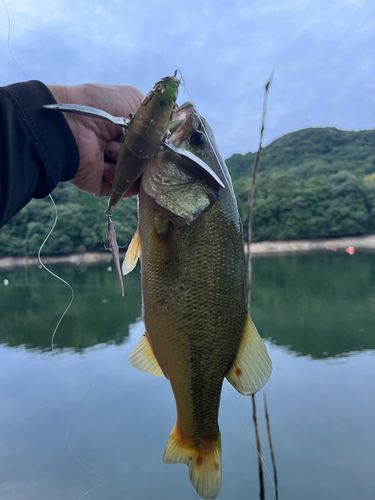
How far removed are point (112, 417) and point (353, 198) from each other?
4949 cm

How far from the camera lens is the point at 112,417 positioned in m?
7.68

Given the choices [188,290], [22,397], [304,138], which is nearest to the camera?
[188,290]

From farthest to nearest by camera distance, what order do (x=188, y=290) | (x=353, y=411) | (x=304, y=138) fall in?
(x=304, y=138) < (x=353, y=411) < (x=188, y=290)

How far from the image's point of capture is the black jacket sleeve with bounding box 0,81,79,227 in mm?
1201

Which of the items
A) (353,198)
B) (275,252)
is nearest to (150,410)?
(275,252)

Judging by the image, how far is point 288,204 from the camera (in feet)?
165

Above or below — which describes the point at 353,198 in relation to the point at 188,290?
above

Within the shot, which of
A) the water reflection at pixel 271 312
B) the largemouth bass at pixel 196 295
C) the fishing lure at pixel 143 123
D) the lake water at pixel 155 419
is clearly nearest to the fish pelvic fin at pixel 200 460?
the largemouth bass at pixel 196 295

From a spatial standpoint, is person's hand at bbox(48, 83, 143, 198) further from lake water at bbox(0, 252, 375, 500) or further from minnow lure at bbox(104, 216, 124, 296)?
lake water at bbox(0, 252, 375, 500)

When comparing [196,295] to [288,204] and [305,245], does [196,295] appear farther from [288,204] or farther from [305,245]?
[288,204]

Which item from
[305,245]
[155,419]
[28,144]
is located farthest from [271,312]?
[305,245]

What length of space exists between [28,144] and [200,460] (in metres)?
1.38

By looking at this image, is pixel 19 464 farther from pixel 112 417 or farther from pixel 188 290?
pixel 188 290

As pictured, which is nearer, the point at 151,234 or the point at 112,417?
the point at 151,234
